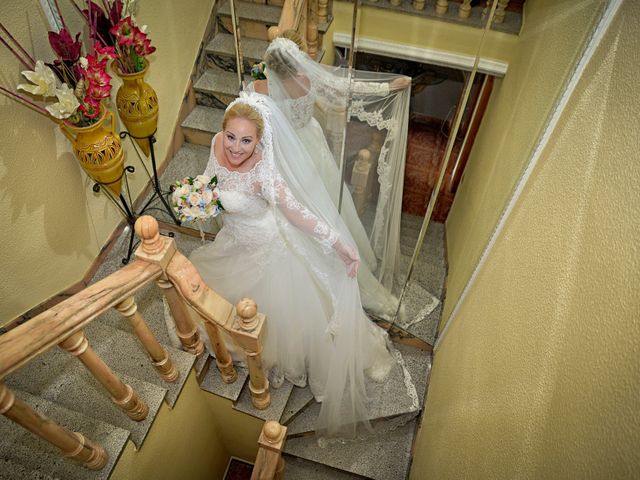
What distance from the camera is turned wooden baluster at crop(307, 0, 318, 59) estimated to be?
3424mm

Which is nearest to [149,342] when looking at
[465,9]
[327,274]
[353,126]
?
[327,274]

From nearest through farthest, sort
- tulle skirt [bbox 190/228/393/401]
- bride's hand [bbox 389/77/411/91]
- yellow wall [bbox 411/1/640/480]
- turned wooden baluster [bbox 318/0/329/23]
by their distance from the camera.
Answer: yellow wall [bbox 411/1/640/480] → bride's hand [bbox 389/77/411/91] → tulle skirt [bbox 190/228/393/401] → turned wooden baluster [bbox 318/0/329/23]

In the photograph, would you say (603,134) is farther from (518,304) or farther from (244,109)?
(244,109)

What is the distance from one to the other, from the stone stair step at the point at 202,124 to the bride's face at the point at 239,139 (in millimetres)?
1665

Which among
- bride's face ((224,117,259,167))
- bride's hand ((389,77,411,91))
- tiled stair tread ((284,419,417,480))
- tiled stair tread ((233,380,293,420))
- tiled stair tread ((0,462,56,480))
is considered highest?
bride's hand ((389,77,411,91))

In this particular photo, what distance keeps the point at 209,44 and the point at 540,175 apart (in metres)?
3.25

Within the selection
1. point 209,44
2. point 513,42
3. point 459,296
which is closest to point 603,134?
point 459,296

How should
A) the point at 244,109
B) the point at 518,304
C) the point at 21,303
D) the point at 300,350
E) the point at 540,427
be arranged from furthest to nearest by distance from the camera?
the point at 300,350 → the point at 21,303 → the point at 244,109 → the point at 518,304 → the point at 540,427

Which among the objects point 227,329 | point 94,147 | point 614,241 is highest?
point 614,241

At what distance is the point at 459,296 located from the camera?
2.99 metres

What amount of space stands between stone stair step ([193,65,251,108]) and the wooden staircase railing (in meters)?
2.31

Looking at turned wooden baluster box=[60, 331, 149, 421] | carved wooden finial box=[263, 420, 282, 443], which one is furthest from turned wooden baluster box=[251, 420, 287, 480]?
turned wooden baluster box=[60, 331, 149, 421]

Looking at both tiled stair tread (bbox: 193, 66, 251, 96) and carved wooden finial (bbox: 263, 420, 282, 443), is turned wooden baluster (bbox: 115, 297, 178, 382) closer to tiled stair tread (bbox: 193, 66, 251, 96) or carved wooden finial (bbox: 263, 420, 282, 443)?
carved wooden finial (bbox: 263, 420, 282, 443)

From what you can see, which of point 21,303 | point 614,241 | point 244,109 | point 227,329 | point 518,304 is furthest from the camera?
point 21,303
